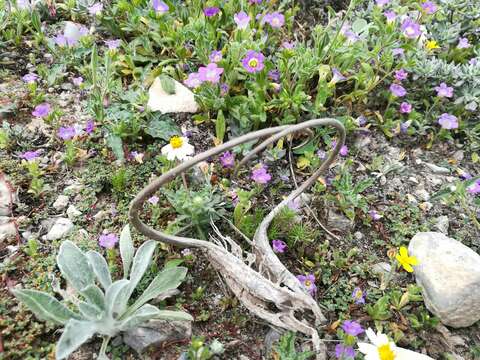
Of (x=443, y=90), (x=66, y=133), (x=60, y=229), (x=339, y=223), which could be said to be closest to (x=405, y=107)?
(x=443, y=90)

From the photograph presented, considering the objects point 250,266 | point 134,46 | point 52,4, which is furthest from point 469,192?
point 52,4

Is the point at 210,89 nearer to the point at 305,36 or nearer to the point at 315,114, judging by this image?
the point at 315,114

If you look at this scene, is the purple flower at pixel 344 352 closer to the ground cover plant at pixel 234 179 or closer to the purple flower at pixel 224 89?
the ground cover plant at pixel 234 179

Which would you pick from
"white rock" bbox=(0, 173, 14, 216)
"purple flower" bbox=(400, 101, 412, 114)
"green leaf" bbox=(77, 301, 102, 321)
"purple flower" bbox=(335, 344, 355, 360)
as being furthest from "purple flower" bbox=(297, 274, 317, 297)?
"white rock" bbox=(0, 173, 14, 216)

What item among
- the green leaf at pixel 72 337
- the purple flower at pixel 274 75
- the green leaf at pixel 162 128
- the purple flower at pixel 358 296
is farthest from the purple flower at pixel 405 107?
the green leaf at pixel 72 337

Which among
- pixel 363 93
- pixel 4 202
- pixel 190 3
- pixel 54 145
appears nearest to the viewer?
A: pixel 4 202

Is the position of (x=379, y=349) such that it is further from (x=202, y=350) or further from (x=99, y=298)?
(x=99, y=298)
